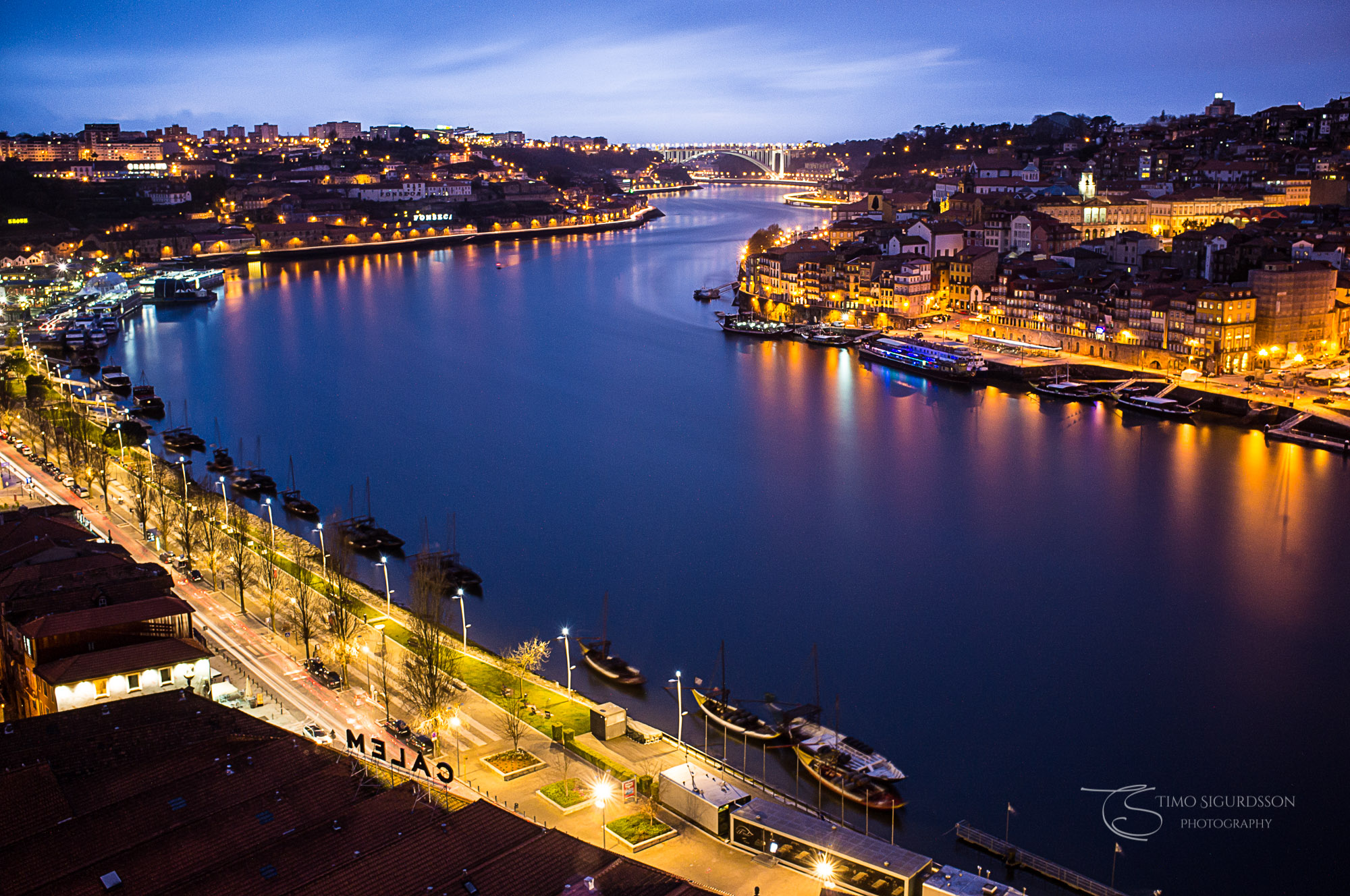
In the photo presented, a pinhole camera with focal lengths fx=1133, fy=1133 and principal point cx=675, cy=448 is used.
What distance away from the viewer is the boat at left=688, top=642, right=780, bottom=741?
5105mm

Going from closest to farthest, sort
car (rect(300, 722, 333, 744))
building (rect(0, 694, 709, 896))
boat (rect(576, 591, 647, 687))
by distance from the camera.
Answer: building (rect(0, 694, 709, 896))
car (rect(300, 722, 333, 744))
boat (rect(576, 591, 647, 687))

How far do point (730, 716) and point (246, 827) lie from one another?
7.89 feet

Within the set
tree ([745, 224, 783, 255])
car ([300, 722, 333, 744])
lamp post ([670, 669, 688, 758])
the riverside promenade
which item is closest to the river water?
lamp post ([670, 669, 688, 758])

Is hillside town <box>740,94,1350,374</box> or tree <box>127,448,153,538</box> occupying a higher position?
hillside town <box>740,94,1350,374</box>

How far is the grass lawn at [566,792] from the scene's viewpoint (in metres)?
4.12

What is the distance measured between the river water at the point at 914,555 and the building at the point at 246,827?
5.75 feet

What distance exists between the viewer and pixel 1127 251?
55.7 feet

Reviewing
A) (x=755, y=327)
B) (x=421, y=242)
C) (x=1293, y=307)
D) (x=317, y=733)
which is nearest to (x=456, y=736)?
(x=317, y=733)

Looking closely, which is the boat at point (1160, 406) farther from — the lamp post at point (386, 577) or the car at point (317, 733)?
the car at point (317, 733)

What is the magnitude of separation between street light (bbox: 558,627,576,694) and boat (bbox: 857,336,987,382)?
27.3ft

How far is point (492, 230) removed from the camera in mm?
34812

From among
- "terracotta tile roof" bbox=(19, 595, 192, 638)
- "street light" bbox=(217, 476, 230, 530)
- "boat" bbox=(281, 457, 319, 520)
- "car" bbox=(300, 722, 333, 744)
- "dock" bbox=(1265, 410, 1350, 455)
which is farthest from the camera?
"dock" bbox=(1265, 410, 1350, 455)

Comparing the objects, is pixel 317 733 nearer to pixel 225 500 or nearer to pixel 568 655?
pixel 568 655

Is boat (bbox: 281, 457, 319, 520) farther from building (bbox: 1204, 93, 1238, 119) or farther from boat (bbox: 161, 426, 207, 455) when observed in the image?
building (bbox: 1204, 93, 1238, 119)
